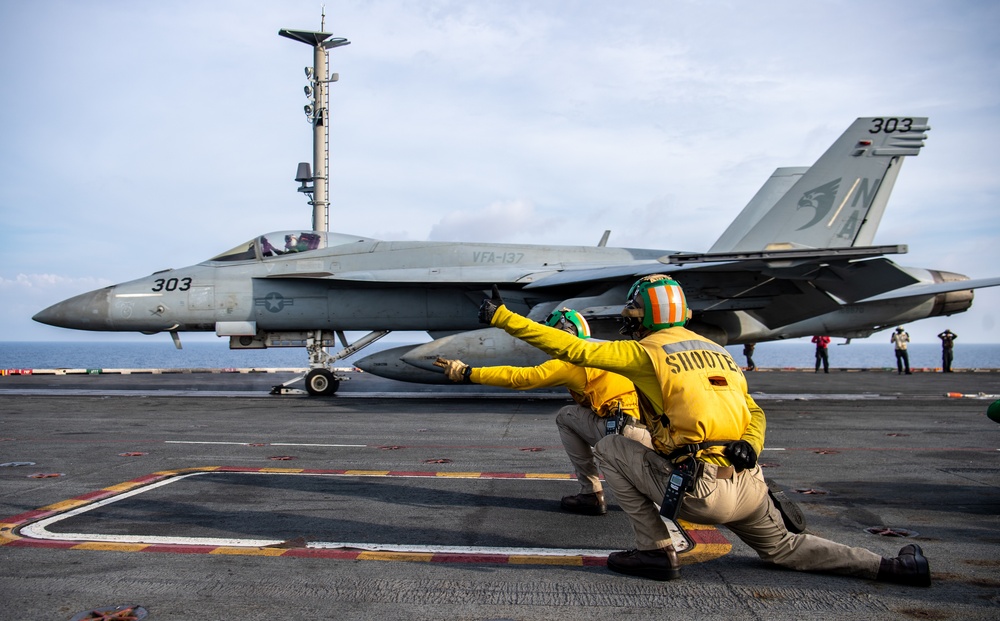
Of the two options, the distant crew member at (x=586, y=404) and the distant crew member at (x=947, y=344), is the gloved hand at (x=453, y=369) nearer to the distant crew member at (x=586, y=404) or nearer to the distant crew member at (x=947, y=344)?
the distant crew member at (x=586, y=404)

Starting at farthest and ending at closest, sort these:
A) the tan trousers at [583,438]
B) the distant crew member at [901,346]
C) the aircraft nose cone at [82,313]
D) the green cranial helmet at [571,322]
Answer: the distant crew member at [901,346]
the aircraft nose cone at [82,313]
the green cranial helmet at [571,322]
the tan trousers at [583,438]

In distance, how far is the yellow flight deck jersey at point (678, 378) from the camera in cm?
390

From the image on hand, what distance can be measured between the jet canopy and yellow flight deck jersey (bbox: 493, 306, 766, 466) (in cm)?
1373

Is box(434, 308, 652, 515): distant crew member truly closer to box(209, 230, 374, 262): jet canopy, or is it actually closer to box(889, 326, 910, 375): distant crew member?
box(209, 230, 374, 262): jet canopy

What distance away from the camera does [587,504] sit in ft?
18.5

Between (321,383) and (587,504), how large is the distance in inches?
488

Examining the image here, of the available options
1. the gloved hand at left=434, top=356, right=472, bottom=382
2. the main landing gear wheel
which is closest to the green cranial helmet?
the gloved hand at left=434, top=356, right=472, bottom=382

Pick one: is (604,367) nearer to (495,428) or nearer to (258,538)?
(258,538)

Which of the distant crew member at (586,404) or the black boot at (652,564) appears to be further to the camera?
the distant crew member at (586,404)

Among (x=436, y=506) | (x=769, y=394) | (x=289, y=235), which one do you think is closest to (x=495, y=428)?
(x=436, y=506)

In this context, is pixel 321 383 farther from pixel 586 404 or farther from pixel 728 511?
pixel 728 511

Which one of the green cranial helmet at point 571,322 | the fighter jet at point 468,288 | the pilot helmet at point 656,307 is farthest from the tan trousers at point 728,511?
the fighter jet at point 468,288

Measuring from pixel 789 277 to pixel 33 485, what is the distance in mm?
12480

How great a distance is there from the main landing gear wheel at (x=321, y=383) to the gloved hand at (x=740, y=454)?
1423cm
